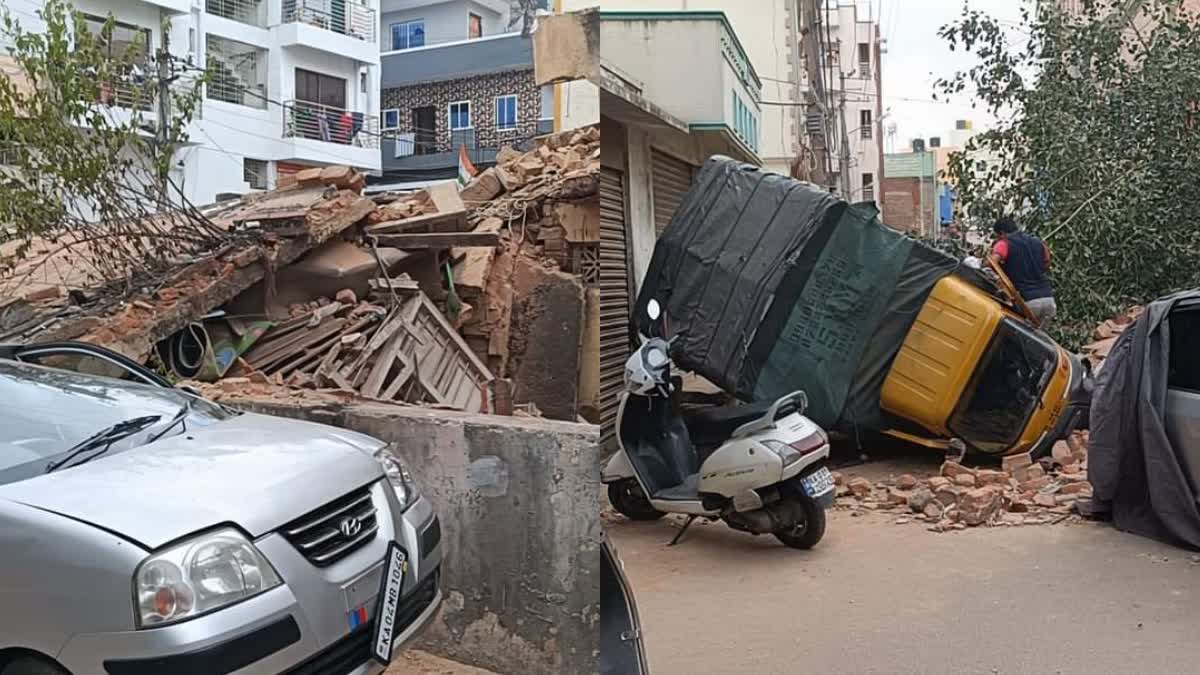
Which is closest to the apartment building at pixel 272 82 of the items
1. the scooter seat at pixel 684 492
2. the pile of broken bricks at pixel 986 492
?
the scooter seat at pixel 684 492

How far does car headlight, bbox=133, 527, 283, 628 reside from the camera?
2.70 metres

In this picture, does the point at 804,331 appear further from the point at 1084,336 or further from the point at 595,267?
the point at 1084,336

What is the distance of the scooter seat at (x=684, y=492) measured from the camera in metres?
6.51

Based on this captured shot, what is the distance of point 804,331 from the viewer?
8.32 m

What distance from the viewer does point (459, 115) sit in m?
36.0

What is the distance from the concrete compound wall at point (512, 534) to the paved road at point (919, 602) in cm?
58

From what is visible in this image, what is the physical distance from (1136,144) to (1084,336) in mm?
2395

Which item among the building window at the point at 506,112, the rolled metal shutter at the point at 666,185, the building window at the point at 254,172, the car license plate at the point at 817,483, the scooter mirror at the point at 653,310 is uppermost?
the building window at the point at 506,112

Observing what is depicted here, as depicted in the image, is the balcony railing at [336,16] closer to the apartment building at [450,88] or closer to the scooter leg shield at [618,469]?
the apartment building at [450,88]

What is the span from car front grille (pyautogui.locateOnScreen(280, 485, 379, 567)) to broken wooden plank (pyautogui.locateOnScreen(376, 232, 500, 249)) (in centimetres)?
580

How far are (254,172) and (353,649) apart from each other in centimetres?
2888

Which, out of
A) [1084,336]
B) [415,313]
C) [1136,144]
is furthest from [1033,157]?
[415,313]

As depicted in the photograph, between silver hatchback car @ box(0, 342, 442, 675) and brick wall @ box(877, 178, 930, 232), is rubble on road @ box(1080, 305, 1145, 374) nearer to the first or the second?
silver hatchback car @ box(0, 342, 442, 675)

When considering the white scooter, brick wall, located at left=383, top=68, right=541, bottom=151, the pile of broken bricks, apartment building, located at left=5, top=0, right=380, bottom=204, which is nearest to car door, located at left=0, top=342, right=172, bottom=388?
the white scooter
